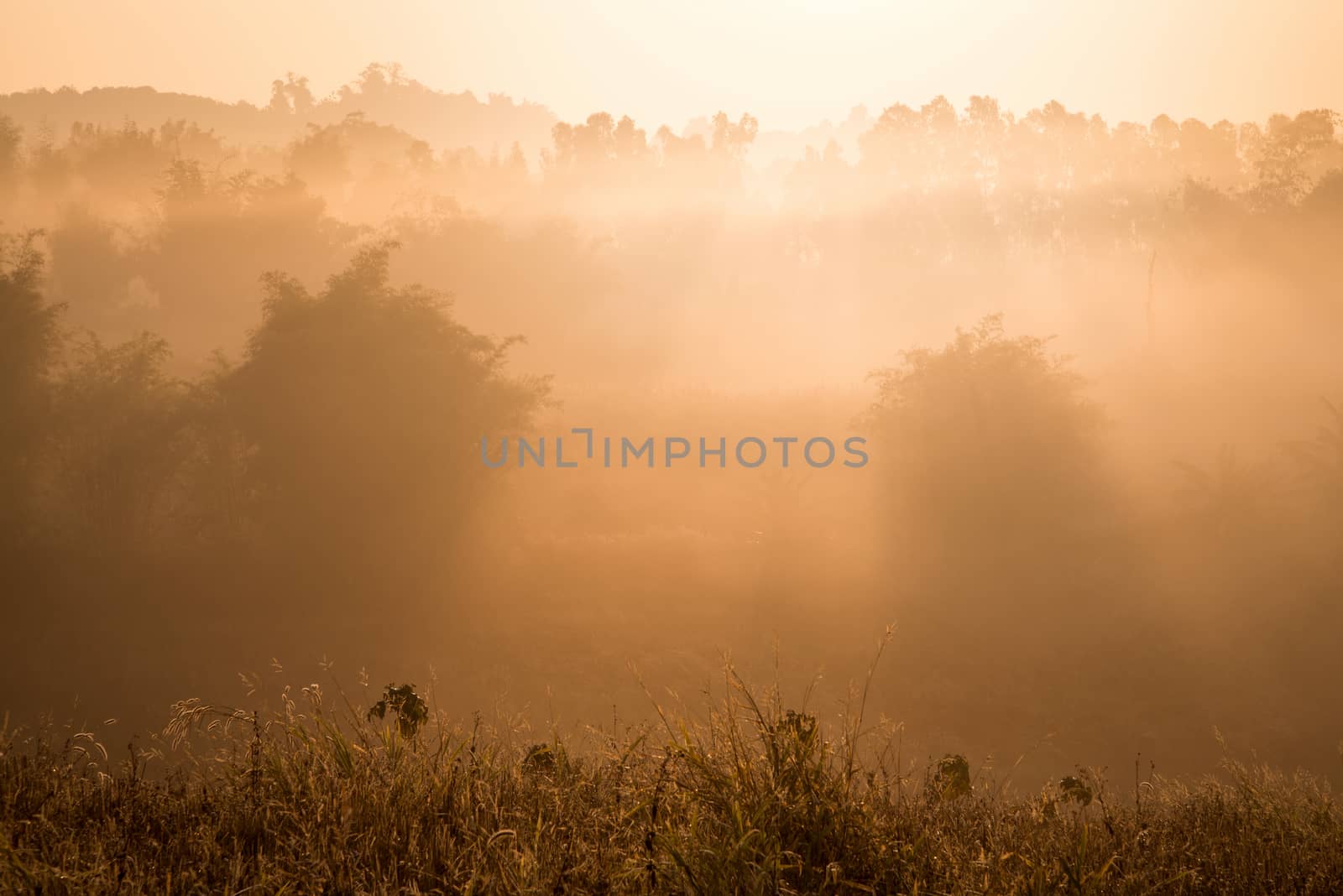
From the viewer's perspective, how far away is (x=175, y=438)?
30.9m

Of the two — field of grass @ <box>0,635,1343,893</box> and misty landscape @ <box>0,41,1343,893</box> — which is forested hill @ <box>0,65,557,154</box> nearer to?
misty landscape @ <box>0,41,1343,893</box>

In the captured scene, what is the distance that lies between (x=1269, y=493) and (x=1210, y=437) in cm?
1024

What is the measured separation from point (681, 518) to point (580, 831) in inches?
1328

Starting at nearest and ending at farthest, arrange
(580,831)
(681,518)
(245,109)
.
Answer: (580,831), (681,518), (245,109)

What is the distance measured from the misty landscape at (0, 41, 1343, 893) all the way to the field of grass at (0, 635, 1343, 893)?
0.12ft

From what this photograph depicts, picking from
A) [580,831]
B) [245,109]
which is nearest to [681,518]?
[580,831]

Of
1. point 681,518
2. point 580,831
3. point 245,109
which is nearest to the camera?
point 580,831

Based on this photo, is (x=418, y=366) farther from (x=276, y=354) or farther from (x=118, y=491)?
(x=118, y=491)

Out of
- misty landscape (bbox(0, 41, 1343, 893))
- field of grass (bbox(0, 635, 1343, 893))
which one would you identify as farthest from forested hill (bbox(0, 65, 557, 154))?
field of grass (bbox(0, 635, 1343, 893))

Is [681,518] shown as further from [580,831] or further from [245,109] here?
[245,109]

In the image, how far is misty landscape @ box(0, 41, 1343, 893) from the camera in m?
4.31

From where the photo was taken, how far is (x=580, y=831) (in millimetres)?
4094

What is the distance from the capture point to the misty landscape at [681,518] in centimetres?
431

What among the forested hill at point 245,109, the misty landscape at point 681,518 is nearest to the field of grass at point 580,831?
the misty landscape at point 681,518
